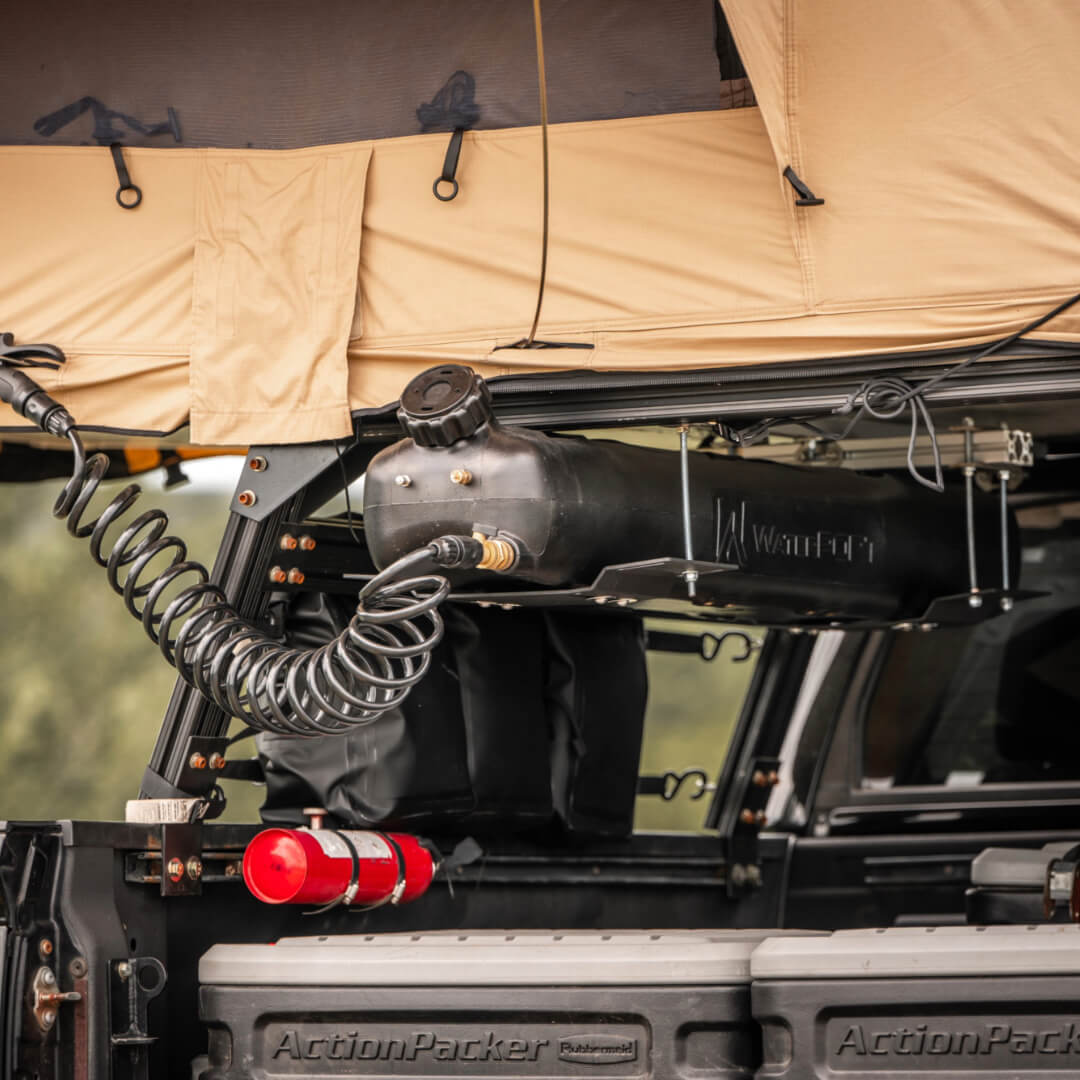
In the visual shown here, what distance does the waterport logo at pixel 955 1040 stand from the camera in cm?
272

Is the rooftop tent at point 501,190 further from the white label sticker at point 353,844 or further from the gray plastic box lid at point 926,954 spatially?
the gray plastic box lid at point 926,954

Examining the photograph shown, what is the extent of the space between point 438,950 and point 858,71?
5.39 ft

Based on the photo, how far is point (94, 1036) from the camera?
3166mm

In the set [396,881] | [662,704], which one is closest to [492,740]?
[396,881]

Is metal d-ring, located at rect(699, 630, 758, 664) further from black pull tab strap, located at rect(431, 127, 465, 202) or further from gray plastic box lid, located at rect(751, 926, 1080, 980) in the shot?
gray plastic box lid, located at rect(751, 926, 1080, 980)

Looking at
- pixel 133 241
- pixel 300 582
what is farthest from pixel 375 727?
pixel 133 241

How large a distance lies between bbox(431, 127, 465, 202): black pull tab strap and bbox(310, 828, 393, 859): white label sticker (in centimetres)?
122

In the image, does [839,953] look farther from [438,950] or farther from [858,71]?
[858,71]

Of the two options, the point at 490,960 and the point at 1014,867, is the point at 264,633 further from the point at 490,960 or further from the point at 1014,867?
the point at 1014,867

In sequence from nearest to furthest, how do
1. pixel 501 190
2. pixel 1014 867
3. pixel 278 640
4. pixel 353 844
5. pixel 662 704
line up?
1. pixel 501 190
2. pixel 353 844
3. pixel 278 640
4. pixel 1014 867
5. pixel 662 704

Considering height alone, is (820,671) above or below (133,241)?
below

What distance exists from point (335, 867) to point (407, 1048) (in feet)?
1.57

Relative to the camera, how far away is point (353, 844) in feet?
11.7

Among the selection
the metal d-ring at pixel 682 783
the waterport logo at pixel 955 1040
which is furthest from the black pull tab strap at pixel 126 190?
the metal d-ring at pixel 682 783
